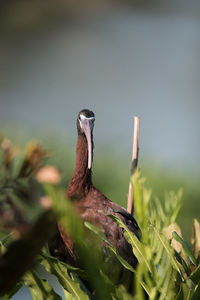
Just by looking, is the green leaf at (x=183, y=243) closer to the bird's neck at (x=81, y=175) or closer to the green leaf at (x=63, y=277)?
the green leaf at (x=63, y=277)

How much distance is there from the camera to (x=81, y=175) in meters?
0.77

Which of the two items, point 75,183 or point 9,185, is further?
point 75,183

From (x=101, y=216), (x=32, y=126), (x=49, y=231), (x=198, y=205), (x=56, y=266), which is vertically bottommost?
(x=198, y=205)

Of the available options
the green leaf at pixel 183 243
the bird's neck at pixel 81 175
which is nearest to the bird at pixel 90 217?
the bird's neck at pixel 81 175

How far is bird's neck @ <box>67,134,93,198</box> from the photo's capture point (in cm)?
75

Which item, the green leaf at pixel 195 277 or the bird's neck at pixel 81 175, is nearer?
the green leaf at pixel 195 277

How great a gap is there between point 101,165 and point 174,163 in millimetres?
355

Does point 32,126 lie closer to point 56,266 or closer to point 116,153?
point 116,153

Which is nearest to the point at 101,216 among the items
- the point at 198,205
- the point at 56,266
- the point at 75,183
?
the point at 75,183

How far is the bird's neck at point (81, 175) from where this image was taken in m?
0.75

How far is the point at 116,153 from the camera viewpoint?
7.82ft

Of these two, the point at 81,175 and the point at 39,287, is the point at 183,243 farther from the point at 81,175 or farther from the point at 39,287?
the point at 81,175

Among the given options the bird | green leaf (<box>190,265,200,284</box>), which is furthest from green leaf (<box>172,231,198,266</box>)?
the bird

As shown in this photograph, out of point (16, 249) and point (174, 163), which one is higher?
point (16, 249)
